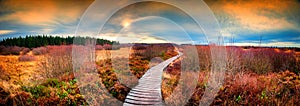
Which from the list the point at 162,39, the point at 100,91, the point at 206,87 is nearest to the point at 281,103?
the point at 206,87

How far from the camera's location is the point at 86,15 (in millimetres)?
6367

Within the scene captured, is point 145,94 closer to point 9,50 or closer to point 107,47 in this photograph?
point 107,47

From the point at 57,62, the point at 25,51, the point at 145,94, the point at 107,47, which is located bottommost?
the point at 145,94

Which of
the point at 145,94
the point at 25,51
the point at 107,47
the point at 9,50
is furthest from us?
the point at 25,51

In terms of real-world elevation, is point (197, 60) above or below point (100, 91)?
above

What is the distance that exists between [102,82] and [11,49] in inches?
335

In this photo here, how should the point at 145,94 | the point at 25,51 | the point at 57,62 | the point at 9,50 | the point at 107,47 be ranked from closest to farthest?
the point at 145,94 < the point at 57,62 < the point at 107,47 < the point at 9,50 < the point at 25,51

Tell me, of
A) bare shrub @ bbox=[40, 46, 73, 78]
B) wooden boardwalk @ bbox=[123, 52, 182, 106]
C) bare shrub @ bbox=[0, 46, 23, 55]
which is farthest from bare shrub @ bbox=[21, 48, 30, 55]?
wooden boardwalk @ bbox=[123, 52, 182, 106]

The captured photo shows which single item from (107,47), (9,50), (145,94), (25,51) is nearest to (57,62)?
(107,47)

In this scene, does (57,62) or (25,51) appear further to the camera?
(25,51)

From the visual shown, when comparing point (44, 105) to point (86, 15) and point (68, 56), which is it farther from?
point (68, 56)

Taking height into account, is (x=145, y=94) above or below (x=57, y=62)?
below

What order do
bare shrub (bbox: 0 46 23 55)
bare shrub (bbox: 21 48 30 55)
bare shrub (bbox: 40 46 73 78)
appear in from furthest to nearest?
1. bare shrub (bbox: 21 48 30 55)
2. bare shrub (bbox: 0 46 23 55)
3. bare shrub (bbox: 40 46 73 78)

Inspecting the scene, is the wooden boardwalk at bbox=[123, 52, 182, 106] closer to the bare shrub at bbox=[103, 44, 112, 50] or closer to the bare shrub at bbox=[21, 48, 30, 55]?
the bare shrub at bbox=[103, 44, 112, 50]
